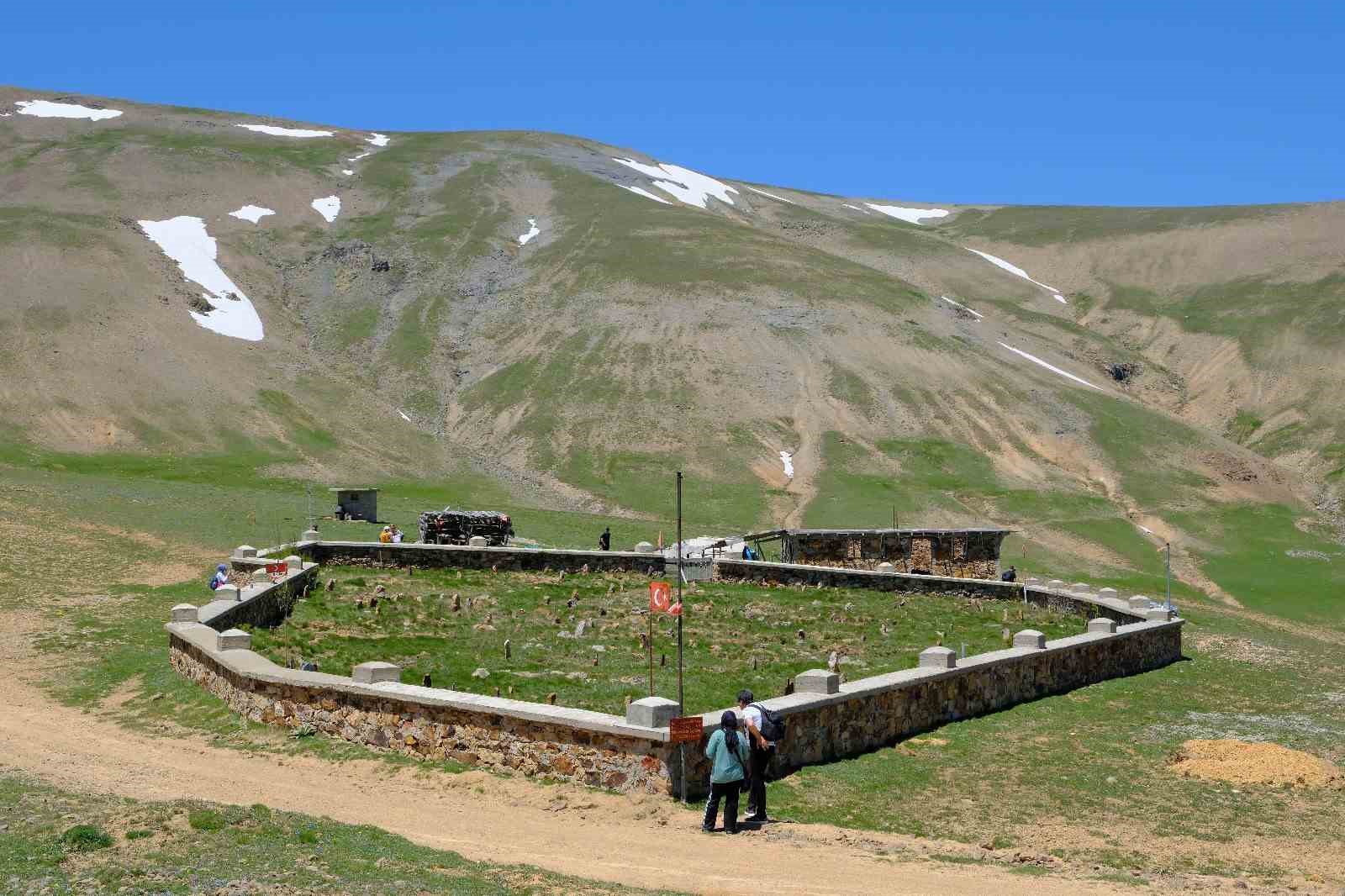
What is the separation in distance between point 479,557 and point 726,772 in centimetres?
2498

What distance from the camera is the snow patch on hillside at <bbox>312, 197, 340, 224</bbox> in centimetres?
12938

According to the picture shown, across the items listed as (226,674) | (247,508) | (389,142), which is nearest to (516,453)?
(247,508)

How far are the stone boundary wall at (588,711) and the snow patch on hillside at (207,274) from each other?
73.1m

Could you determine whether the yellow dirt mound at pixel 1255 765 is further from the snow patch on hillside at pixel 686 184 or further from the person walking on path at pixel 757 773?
the snow patch on hillside at pixel 686 184

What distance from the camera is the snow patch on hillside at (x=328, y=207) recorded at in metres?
129

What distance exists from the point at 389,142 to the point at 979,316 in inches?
3093

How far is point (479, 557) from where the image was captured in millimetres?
40719

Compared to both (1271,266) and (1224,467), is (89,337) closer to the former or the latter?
(1224,467)

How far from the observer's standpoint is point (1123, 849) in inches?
661

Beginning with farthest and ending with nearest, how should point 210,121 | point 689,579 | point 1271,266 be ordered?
1. point 210,121
2. point 1271,266
3. point 689,579

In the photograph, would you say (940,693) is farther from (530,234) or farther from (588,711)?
(530,234)

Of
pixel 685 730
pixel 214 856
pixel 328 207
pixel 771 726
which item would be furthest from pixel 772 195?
pixel 214 856

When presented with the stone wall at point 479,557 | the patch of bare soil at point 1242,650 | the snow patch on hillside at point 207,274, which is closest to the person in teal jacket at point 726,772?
the patch of bare soil at point 1242,650

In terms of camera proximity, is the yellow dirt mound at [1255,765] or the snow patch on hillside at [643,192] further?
the snow patch on hillside at [643,192]
